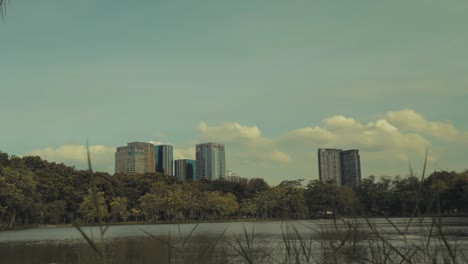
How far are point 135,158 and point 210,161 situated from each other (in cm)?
3550

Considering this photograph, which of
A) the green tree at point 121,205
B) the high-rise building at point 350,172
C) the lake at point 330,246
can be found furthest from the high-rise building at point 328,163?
the lake at point 330,246

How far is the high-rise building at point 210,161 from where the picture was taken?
387 ft

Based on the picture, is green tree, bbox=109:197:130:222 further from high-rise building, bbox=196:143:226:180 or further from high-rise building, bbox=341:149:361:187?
high-rise building, bbox=196:143:226:180

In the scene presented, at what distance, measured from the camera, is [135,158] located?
84.8 m

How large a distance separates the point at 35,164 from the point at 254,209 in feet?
92.3

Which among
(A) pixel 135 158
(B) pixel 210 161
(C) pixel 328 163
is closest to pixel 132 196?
(A) pixel 135 158

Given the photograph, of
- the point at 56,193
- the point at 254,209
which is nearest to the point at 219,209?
the point at 254,209

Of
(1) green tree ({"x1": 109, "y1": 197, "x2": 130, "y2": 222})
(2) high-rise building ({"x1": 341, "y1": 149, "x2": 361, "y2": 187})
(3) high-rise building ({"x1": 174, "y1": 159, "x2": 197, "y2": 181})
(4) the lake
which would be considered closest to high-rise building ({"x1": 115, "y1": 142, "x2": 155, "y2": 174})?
(1) green tree ({"x1": 109, "y1": 197, "x2": 130, "y2": 222})

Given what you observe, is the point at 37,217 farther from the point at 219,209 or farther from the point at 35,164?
the point at 219,209

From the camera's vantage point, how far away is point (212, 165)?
4641 inches

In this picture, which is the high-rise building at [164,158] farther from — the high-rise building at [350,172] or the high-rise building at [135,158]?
the high-rise building at [350,172]

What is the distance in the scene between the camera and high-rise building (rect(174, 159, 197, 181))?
12225cm

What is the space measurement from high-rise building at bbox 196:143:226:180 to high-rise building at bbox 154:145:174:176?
6.71m

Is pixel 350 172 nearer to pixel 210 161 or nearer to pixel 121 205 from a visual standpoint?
pixel 121 205
